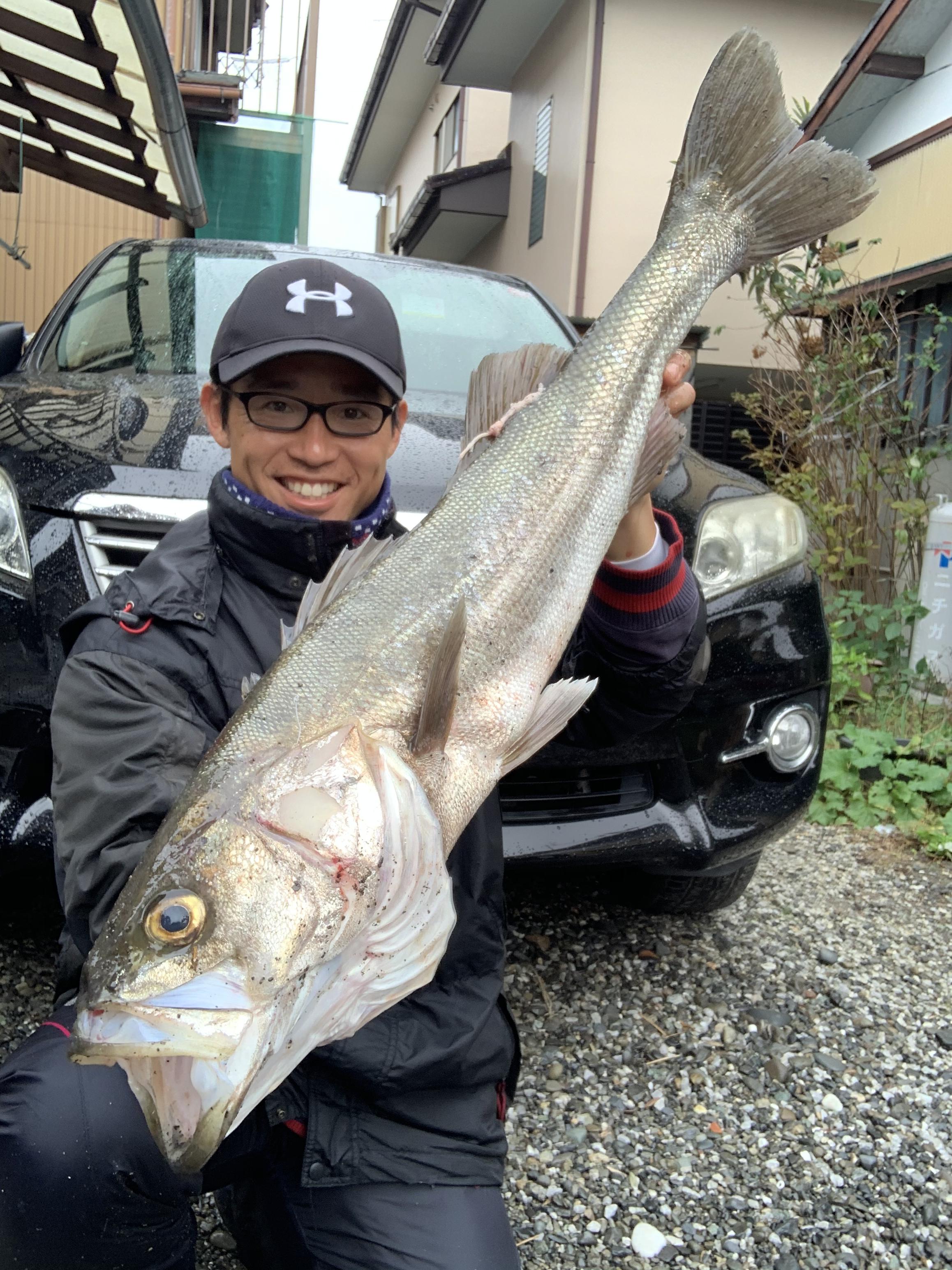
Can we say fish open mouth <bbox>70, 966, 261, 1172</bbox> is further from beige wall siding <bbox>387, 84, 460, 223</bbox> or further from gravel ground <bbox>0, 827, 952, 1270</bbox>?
beige wall siding <bbox>387, 84, 460, 223</bbox>

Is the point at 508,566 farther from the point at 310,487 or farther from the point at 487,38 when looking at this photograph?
the point at 487,38

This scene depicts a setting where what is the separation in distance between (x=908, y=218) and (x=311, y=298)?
8.60 meters

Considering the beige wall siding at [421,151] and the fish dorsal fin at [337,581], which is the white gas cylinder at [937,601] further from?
the beige wall siding at [421,151]

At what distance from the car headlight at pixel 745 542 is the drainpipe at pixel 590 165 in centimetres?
1068

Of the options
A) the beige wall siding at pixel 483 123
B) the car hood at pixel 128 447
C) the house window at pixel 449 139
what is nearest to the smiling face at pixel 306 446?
the car hood at pixel 128 447

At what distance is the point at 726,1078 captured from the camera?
2896 mm

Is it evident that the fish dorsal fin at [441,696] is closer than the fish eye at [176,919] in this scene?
No

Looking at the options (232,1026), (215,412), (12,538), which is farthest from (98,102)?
(232,1026)

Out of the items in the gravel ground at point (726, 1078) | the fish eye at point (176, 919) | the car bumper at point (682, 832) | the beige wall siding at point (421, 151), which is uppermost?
the beige wall siding at point (421, 151)

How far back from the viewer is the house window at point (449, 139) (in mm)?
19922

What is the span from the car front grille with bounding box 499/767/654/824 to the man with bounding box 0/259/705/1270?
1.71 ft

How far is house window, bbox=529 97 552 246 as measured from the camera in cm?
1493

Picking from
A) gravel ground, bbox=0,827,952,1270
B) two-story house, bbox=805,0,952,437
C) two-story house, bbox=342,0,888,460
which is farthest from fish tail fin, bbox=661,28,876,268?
two-story house, bbox=342,0,888,460

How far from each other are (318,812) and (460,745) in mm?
345
